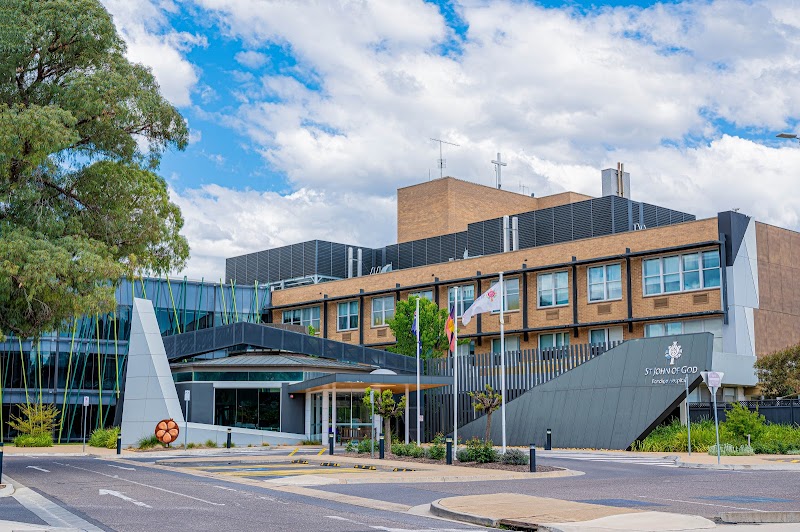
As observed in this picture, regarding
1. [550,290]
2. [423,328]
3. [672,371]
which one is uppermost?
[550,290]

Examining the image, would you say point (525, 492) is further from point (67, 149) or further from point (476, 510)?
point (67, 149)

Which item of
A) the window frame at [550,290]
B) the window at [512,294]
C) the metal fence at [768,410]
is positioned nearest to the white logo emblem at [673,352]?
the metal fence at [768,410]

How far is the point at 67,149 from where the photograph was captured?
2739cm

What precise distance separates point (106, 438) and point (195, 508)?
35.2 meters

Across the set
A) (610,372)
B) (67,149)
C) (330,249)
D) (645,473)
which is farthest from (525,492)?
(330,249)

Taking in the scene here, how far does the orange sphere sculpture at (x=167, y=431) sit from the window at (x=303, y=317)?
2534 cm

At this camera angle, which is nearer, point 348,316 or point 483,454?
point 483,454

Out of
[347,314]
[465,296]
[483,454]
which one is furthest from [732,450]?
[347,314]

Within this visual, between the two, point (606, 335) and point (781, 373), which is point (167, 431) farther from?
point (781, 373)

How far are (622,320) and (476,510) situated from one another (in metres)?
35.4

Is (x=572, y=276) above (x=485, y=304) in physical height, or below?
above

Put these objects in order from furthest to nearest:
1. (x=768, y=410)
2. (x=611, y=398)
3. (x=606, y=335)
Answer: (x=606, y=335), (x=611, y=398), (x=768, y=410)

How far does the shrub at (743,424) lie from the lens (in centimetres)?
3419

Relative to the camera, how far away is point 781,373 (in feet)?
134
